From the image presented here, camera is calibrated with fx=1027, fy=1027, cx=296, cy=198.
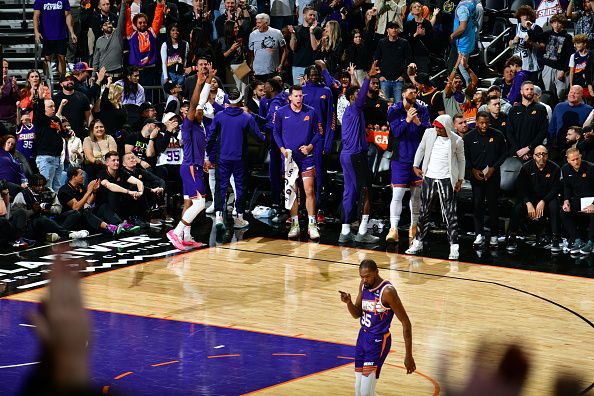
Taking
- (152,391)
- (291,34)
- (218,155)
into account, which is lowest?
(152,391)

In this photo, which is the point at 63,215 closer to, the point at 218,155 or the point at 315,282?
the point at 218,155

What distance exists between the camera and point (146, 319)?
39.0ft

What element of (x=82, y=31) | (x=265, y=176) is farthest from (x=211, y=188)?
(x=82, y=31)

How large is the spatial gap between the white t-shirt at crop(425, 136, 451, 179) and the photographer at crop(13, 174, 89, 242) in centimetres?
562

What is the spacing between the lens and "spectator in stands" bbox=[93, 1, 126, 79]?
68.0ft

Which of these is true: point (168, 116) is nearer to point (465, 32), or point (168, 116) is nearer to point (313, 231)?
point (313, 231)

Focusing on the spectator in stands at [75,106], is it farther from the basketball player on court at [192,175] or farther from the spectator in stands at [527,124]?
the spectator in stands at [527,124]

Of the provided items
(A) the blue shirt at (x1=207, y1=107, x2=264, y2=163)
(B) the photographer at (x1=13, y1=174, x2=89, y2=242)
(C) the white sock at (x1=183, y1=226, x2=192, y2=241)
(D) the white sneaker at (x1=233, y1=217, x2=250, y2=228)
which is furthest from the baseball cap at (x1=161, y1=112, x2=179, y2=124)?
(C) the white sock at (x1=183, y1=226, x2=192, y2=241)

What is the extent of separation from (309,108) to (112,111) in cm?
473

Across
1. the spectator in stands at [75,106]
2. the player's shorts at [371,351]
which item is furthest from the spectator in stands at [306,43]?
the player's shorts at [371,351]

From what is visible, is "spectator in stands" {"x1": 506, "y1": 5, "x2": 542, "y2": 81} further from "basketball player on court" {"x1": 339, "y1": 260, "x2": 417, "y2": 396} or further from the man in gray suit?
"basketball player on court" {"x1": 339, "y1": 260, "x2": 417, "y2": 396}

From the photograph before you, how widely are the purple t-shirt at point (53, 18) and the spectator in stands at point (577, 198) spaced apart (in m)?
11.0

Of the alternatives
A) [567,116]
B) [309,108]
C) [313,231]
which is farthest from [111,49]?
[567,116]

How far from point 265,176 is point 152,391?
9.19 meters
